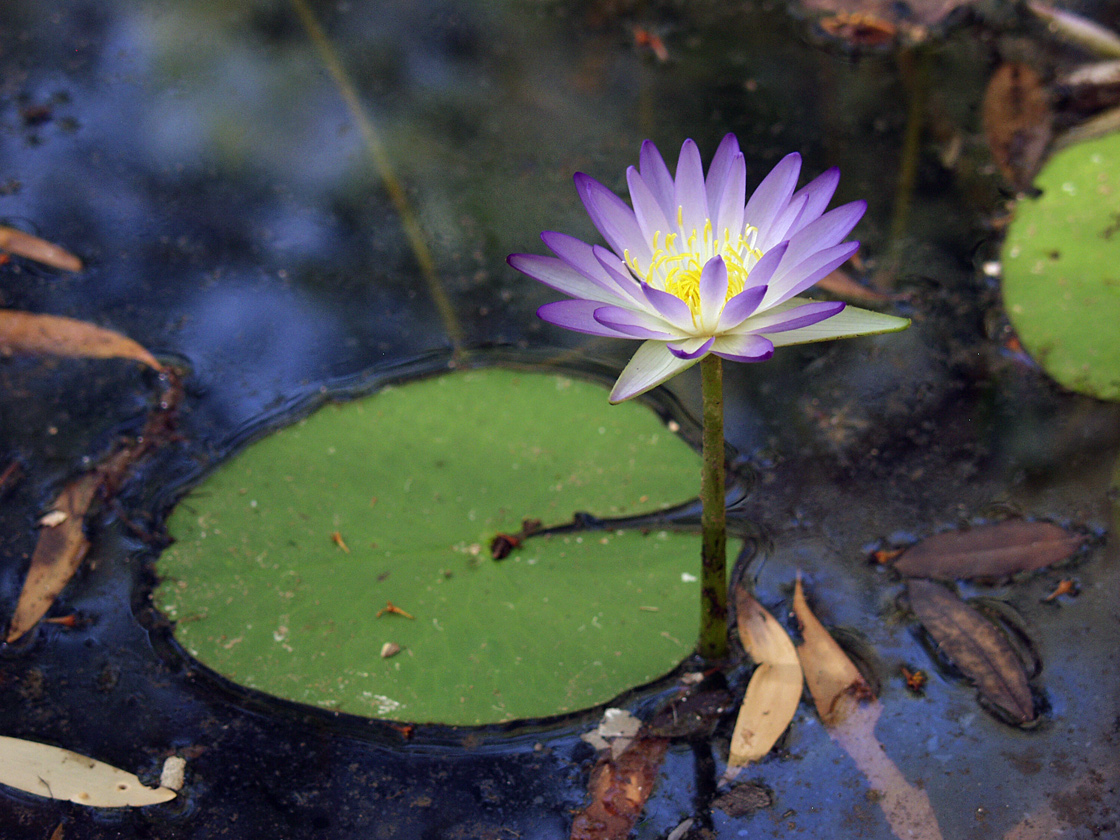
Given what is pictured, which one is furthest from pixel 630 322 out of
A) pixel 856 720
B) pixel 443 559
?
pixel 856 720

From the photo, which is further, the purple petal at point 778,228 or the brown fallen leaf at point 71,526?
the brown fallen leaf at point 71,526

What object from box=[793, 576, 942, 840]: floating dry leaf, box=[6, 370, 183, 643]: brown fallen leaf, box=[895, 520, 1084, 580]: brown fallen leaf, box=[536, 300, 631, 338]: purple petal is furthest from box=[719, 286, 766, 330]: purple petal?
box=[6, 370, 183, 643]: brown fallen leaf

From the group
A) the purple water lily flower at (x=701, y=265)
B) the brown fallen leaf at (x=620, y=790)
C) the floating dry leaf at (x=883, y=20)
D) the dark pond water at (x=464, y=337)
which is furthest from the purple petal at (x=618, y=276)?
the floating dry leaf at (x=883, y=20)

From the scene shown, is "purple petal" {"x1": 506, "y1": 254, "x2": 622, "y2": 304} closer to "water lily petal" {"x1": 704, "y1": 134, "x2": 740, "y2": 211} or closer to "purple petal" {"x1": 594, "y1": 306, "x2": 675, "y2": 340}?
"purple petal" {"x1": 594, "y1": 306, "x2": 675, "y2": 340}

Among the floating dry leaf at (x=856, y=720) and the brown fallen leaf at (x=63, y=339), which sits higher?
the floating dry leaf at (x=856, y=720)

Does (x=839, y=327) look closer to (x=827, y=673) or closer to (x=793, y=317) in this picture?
(x=793, y=317)

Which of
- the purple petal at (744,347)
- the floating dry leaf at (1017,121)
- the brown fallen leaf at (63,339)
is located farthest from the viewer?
the floating dry leaf at (1017,121)

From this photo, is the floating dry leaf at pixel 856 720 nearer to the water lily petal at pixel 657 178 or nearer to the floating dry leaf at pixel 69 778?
the water lily petal at pixel 657 178

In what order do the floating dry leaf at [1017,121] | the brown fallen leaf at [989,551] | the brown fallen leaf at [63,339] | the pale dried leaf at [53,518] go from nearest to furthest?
the brown fallen leaf at [989,551] < the pale dried leaf at [53,518] < the brown fallen leaf at [63,339] < the floating dry leaf at [1017,121]
